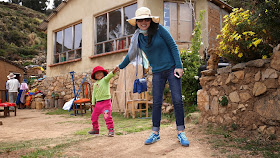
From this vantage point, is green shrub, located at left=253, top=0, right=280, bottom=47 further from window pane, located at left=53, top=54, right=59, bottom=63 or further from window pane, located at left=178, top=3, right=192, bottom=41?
window pane, located at left=53, top=54, right=59, bottom=63

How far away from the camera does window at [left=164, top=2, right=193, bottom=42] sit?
9055 mm

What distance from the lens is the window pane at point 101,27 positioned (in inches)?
413

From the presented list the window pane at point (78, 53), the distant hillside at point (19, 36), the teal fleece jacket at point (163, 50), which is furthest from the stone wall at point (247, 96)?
the distant hillside at point (19, 36)

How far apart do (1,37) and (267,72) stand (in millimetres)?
30746

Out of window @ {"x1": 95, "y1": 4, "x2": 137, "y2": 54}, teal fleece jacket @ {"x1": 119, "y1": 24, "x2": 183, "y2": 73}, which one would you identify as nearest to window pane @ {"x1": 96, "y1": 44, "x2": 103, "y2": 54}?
window @ {"x1": 95, "y1": 4, "x2": 137, "y2": 54}

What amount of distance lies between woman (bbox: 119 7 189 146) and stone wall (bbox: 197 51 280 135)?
1.06 metres

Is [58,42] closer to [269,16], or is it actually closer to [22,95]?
[22,95]

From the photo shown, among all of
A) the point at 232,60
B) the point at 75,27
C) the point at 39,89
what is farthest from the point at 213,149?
the point at 39,89

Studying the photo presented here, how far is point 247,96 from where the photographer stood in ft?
11.1

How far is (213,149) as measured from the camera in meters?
2.79

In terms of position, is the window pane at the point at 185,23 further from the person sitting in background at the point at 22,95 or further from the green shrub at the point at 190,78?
the person sitting in background at the point at 22,95

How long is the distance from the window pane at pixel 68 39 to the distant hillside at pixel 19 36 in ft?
49.3

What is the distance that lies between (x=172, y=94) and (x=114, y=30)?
7606mm

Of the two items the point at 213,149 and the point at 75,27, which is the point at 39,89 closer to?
the point at 75,27
